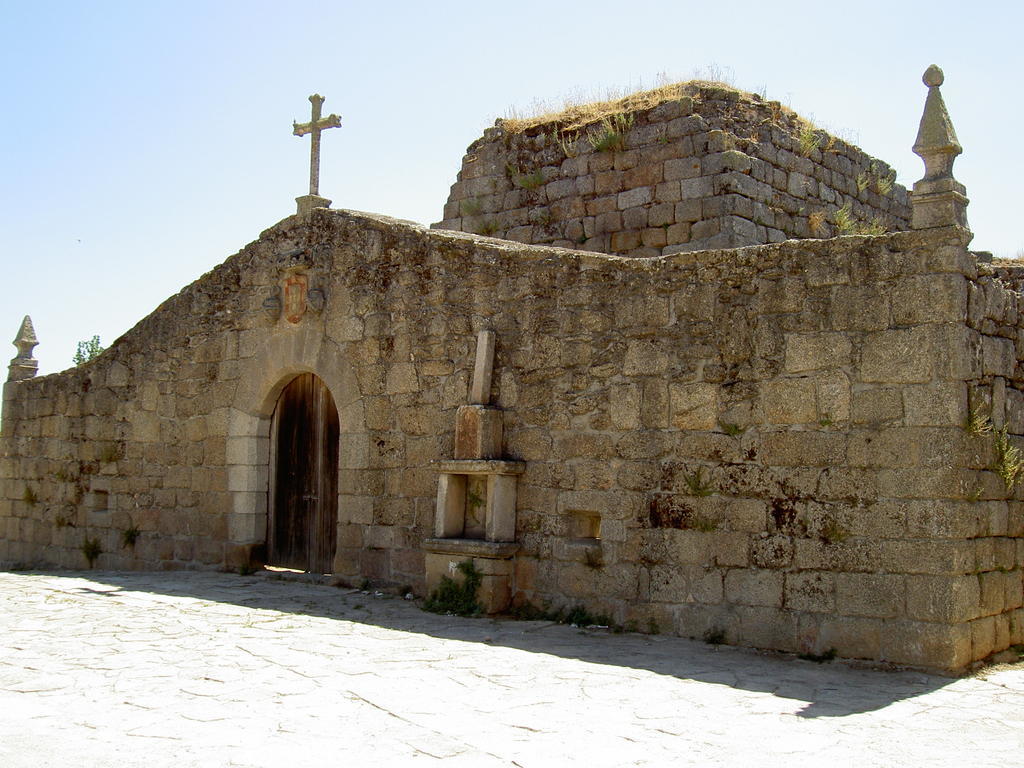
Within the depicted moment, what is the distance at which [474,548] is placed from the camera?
24.6 ft

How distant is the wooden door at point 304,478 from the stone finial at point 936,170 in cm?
538

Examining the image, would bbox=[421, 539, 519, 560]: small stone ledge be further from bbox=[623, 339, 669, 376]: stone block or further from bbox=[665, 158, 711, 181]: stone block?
bbox=[665, 158, 711, 181]: stone block

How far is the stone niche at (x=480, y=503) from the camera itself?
7.48m

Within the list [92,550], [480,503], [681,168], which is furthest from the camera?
[92,550]

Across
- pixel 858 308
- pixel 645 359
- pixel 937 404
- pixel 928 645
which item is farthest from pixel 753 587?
pixel 858 308

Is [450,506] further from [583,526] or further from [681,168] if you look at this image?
[681,168]

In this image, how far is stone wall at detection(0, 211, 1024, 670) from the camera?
19.1ft

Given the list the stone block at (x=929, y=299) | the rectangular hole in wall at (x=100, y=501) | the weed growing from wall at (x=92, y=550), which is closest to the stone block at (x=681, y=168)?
the stone block at (x=929, y=299)

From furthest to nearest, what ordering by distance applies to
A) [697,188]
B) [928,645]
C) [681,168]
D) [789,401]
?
[681,168]
[697,188]
[789,401]
[928,645]

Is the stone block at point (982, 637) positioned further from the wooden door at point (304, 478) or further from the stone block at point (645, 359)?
the wooden door at point (304, 478)

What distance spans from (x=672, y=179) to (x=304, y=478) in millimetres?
4616

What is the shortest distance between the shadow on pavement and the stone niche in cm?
33

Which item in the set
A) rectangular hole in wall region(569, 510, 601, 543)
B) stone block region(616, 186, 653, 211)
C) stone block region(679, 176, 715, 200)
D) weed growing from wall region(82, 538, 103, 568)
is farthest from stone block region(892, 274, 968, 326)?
weed growing from wall region(82, 538, 103, 568)

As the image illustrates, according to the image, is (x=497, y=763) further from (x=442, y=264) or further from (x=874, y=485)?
(x=442, y=264)
